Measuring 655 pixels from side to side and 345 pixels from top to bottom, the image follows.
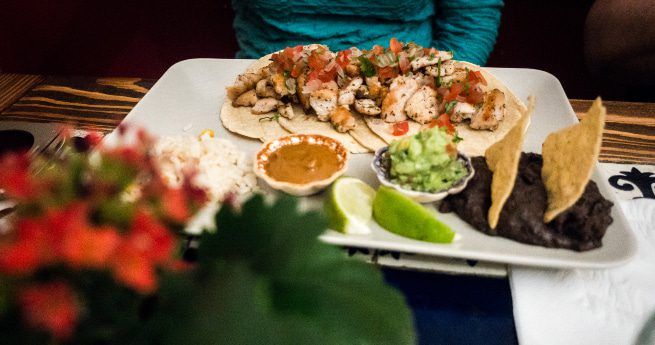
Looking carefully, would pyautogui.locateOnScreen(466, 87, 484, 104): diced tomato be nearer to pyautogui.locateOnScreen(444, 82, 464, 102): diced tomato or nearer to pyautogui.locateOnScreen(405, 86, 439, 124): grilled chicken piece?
pyautogui.locateOnScreen(444, 82, 464, 102): diced tomato

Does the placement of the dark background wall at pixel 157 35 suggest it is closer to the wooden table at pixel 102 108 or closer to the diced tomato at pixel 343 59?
the wooden table at pixel 102 108

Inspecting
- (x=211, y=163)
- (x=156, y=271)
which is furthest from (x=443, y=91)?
(x=156, y=271)

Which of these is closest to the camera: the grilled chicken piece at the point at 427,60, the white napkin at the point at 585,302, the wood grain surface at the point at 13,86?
the white napkin at the point at 585,302

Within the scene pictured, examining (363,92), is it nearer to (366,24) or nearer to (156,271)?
(366,24)

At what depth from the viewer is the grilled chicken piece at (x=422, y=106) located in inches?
97.5

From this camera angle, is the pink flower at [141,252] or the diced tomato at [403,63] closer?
the pink flower at [141,252]

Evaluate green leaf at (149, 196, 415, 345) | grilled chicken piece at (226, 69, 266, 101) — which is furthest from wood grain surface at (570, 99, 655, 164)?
green leaf at (149, 196, 415, 345)

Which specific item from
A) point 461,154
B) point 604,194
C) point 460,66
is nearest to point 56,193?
point 461,154

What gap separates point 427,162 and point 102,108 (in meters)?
1.92

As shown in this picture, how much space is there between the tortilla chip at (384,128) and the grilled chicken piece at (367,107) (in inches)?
2.0

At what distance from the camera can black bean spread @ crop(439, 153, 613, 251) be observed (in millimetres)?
1673

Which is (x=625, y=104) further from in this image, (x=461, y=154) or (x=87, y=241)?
(x=87, y=241)

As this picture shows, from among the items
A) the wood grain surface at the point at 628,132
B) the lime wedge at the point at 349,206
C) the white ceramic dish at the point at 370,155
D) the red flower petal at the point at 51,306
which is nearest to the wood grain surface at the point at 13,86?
the white ceramic dish at the point at 370,155

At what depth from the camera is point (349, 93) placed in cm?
256
